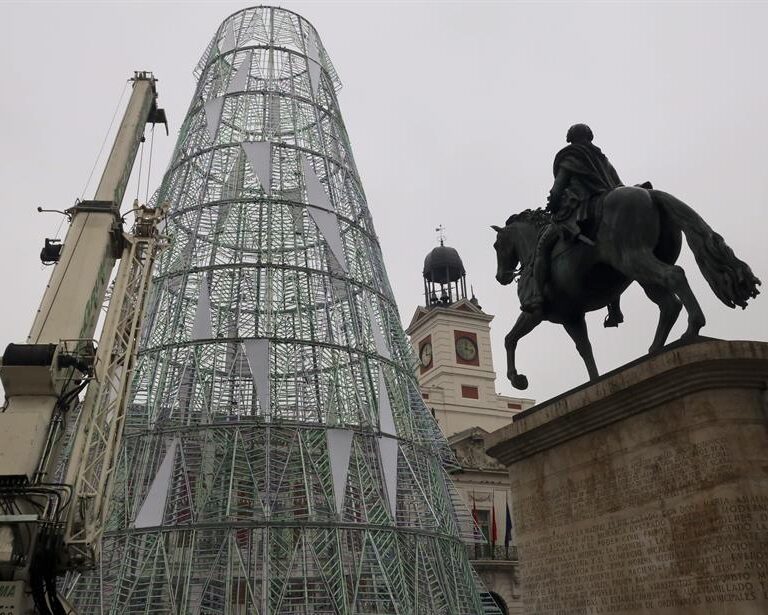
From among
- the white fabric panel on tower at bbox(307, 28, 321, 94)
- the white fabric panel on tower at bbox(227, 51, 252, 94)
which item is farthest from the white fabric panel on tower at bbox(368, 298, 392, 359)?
the white fabric panel on tower at bbox(227, 51, 252, 94)

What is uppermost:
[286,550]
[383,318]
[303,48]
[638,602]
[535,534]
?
[303,48]

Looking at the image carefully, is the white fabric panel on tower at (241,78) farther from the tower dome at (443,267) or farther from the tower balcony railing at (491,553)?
the tower dome at (443,267)

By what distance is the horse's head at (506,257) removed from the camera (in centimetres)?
927

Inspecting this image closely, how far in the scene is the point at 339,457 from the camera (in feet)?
68.8

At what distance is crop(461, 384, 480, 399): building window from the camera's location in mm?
50591

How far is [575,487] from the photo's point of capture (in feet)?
22.9

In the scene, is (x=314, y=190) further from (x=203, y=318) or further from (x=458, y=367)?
(x=458, y=367)

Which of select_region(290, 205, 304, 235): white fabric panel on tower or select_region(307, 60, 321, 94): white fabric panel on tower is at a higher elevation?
select_region(307, 60, 321, 94): white fabric panel on tower

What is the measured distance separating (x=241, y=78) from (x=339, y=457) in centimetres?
1835

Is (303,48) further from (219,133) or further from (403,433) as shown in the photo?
(403,433)

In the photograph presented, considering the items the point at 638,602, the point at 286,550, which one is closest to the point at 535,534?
the point at 638,602

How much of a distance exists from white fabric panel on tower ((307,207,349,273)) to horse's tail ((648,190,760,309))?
1946 centimetres

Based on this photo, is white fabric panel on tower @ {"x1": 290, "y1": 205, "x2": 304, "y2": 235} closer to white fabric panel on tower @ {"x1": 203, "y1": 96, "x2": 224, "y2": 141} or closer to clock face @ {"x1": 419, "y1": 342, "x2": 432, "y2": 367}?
white fabric panel on tower @ {"x1": 203, "y1": 96, "x2": 224, "y2": 141}

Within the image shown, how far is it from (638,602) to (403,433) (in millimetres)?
17951
